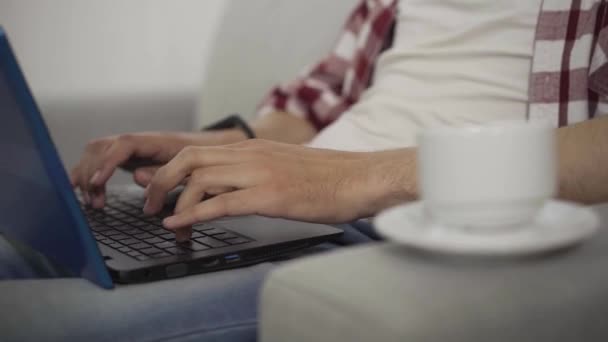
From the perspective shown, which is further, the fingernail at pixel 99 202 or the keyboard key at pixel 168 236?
the fingernail at pixel 99 202

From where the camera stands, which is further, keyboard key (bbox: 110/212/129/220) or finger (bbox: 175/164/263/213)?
keyboard key (bbox: 110/212/129/220)

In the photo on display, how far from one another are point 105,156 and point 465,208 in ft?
2.31

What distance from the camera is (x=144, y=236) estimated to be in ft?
3.06

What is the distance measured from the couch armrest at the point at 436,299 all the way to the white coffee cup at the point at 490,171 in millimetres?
33

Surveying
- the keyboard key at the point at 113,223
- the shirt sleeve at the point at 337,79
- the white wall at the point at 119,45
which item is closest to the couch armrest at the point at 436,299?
the keyboard key at the point at 113,223

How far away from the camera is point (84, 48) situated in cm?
211

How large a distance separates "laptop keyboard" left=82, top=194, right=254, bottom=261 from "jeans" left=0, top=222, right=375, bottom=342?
7cm

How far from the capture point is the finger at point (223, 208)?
0.82 metres

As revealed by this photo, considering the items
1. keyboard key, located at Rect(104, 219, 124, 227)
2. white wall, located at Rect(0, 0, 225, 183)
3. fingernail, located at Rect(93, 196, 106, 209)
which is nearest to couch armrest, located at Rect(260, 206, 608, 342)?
keyboard key, located at Rect(104, 219, 124, 227)

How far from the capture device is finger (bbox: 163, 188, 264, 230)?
2.70 ft

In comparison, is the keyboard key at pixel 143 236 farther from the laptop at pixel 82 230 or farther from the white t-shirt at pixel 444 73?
the white t-shirt at pixel 444 73

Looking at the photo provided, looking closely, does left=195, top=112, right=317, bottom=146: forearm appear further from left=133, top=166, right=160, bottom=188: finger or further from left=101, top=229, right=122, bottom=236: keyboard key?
left=101, top=229, right=122, bottom=236: keyboard key

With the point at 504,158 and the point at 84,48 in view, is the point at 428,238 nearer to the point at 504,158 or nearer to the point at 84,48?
the point at 504,158

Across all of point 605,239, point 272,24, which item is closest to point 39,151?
point 605,239
